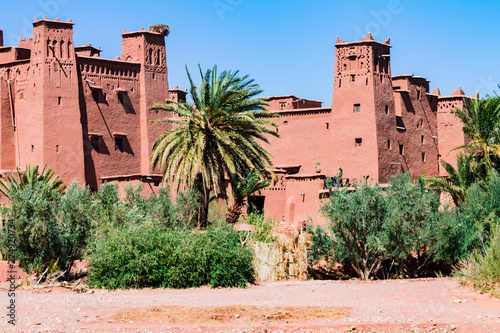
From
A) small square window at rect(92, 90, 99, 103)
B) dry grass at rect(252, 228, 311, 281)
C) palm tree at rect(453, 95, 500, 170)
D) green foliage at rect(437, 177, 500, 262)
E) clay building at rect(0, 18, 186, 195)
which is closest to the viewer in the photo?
dry grass at rect(252, 228, 311, 281)

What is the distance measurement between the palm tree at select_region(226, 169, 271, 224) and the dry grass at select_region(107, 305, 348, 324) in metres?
9.88

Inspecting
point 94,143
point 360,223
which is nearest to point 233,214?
point 360,223

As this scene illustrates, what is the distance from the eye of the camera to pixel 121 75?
33031 mm

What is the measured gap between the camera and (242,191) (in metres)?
24.9

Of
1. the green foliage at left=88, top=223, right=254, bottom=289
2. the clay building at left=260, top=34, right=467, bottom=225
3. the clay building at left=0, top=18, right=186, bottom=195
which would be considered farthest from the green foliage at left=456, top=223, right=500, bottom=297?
the clay building at left=0, top=18, right=186, bottom=195

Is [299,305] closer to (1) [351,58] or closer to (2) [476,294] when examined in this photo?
(2) [476,294]

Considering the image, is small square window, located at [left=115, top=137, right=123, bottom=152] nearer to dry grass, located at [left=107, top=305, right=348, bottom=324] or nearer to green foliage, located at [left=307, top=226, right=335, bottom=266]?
green foliage, located at [left=307, top=226, right=335, bottom=266]

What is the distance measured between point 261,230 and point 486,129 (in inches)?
443

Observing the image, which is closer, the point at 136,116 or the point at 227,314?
the point at 227,314

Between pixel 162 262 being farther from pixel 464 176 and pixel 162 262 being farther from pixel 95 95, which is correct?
pixel 95 95

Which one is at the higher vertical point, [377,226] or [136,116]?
[136,116]

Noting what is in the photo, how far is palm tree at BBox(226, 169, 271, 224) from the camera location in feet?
79.2

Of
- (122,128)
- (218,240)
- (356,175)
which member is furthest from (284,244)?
(122,128)

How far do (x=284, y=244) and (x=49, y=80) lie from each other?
16309 millimetres
